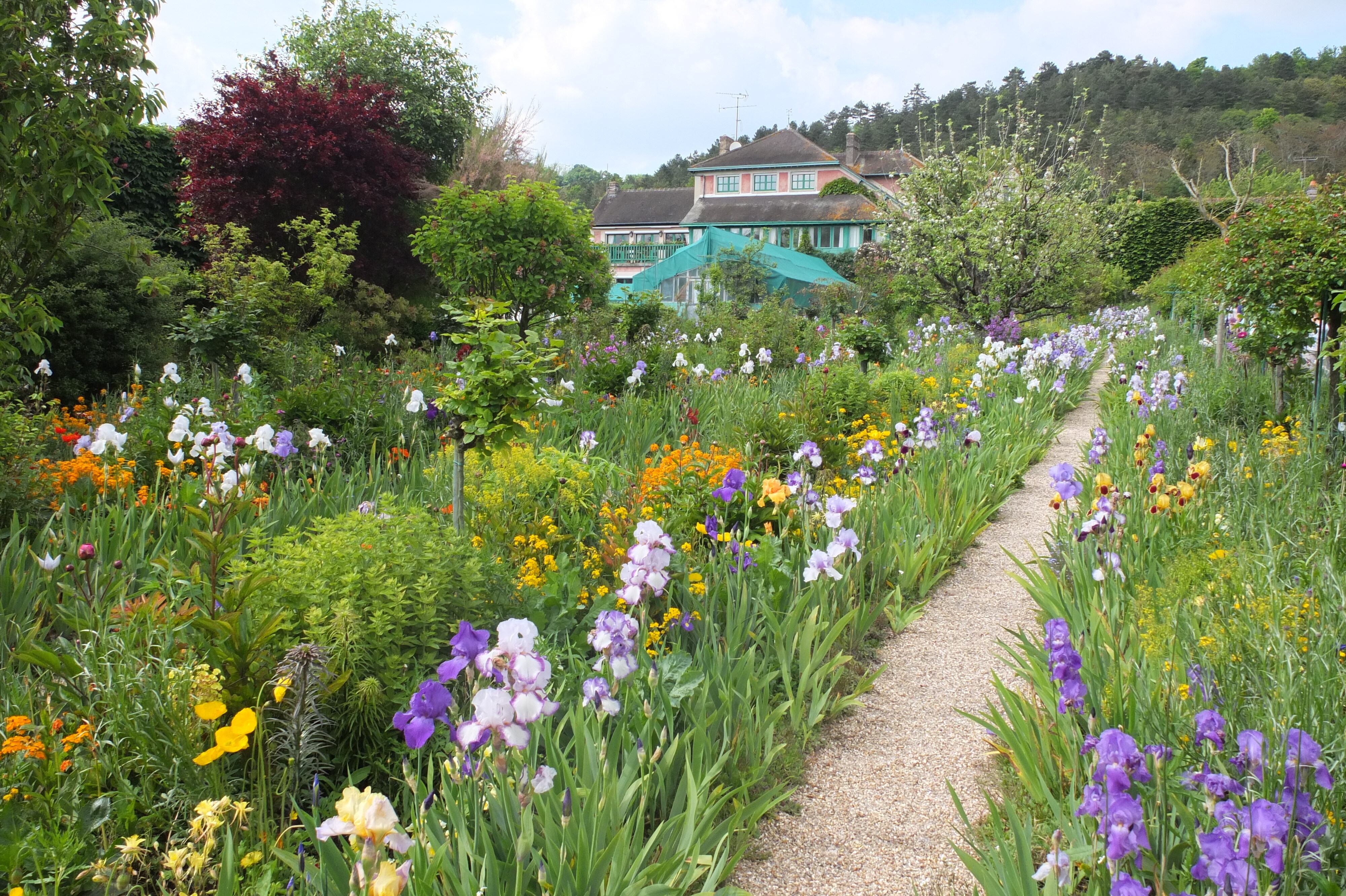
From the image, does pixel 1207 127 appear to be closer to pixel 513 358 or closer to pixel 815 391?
pixel 815 391

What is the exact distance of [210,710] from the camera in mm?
1692

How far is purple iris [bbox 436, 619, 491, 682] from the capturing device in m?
1.52

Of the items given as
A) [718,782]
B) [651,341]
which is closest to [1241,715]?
[718,782]

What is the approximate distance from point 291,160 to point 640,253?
24313 mm

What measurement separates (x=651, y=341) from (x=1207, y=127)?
44978 mm

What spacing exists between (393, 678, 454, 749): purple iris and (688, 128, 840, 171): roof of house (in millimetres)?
41136

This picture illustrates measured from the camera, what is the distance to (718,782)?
240 cm

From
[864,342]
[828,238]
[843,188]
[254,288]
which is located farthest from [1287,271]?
[843,188]

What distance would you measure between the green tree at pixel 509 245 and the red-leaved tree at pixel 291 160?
2.87 metres

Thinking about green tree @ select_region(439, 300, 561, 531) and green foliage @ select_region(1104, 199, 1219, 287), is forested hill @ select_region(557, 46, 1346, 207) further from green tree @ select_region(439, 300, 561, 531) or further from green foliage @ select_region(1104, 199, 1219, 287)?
green tree @ select_region(439, 300, 561, 531)

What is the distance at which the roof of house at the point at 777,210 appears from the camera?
36.0m

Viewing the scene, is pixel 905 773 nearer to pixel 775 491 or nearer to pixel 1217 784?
pixel 775 491

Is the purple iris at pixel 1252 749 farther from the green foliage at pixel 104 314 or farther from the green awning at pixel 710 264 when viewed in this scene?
the green awning at pixel 710 264

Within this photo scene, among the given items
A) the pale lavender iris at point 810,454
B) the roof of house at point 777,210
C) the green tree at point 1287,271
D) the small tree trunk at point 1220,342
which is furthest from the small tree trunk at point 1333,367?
the roof of house at point 777,210
